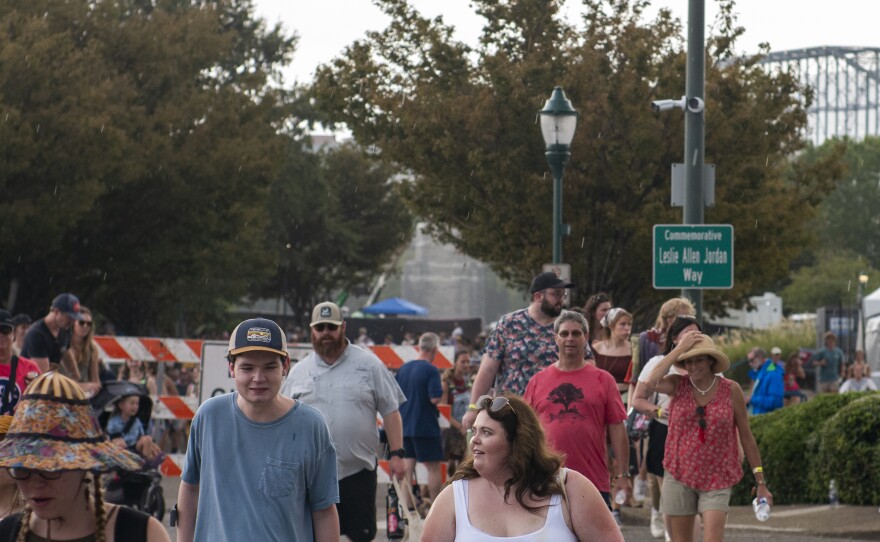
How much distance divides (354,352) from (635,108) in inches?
702

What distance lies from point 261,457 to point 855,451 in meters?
9.10

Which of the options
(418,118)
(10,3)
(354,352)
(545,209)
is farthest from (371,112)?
(354,352)

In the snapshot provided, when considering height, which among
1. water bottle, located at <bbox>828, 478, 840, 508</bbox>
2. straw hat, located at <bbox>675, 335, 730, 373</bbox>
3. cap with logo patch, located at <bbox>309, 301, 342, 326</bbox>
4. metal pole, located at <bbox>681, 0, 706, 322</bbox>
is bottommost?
water bottle, located at <bbox>828, 478, 840, 508</bbox>

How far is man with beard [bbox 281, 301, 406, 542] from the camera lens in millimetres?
8750

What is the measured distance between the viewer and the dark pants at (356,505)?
880 centimetres

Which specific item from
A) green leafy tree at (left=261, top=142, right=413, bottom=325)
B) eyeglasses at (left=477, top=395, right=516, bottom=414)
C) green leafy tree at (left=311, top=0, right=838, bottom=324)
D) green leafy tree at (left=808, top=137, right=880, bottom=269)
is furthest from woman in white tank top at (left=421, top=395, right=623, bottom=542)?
green leafy tree at (left=808, top=137, right=880, bottom=269)

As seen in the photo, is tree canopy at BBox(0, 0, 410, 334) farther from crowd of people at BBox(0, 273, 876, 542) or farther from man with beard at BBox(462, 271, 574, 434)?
man with beard at BBox(462, 271, 574, 434)

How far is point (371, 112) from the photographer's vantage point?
2862 centimetres

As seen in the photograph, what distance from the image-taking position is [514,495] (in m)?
5.20

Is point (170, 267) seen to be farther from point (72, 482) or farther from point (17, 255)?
point (72, 482)

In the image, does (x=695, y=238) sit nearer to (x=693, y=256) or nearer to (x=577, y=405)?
(x=693, y=256)

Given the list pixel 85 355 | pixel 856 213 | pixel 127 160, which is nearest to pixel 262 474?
pixel 85 355

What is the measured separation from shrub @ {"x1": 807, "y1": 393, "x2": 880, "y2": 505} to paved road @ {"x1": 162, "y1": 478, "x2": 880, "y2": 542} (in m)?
0.20

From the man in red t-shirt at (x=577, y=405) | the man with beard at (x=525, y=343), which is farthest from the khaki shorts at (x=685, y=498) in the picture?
the man with beard at (x=525, y=343)
